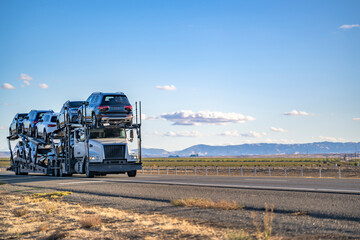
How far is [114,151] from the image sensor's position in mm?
25859

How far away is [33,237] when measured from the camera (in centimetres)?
947

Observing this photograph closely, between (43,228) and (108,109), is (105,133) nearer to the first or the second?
(108,109)

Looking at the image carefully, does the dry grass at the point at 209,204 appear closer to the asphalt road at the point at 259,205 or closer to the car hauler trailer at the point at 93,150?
the asphalt road at the point at 259,205

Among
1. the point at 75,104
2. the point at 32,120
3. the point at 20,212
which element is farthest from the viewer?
the point at 32,120

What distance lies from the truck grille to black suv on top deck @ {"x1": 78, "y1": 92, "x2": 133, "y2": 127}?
1.50 m

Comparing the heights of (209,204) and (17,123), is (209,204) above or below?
below

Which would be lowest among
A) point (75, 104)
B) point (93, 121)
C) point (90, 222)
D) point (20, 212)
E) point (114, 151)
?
point (20, 212)

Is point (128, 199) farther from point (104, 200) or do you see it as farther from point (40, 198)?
point (40, 198)

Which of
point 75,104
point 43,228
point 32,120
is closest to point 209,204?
point 43,228

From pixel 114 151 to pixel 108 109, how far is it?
2596mm

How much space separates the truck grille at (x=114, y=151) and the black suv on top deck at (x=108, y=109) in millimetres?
1505

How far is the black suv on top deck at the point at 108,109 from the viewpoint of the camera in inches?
985

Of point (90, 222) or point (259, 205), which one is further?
point (259, 205)

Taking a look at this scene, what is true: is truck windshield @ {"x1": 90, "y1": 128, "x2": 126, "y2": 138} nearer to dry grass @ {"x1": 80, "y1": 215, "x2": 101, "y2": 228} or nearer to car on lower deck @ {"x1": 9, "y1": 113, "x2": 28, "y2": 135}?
car on lower deck @ {"x1": 9, "y1": 113, "x2": 28, "y2": 135}
